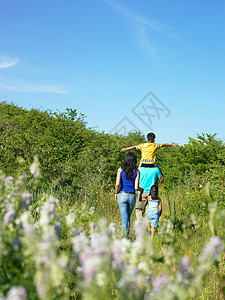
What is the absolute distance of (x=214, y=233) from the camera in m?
1.61

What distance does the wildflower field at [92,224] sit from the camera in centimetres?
127

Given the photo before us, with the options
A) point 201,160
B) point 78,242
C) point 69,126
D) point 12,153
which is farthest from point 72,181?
point 78,242

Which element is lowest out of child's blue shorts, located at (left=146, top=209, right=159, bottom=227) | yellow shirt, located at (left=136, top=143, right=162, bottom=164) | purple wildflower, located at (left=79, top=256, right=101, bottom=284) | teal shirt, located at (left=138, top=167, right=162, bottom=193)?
child's blue shorts, located at (left=146, top=209, right=159, bottom=227)

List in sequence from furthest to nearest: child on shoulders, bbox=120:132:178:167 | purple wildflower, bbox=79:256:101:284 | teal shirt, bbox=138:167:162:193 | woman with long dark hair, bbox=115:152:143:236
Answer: child on shoulders, bbox=120:132:178:167 → teal shirt, bbox=138:167:162:193 → woman with long dark hair, bbox=115:152:143:236 → purple wildflower, bbox=79:256:101:284

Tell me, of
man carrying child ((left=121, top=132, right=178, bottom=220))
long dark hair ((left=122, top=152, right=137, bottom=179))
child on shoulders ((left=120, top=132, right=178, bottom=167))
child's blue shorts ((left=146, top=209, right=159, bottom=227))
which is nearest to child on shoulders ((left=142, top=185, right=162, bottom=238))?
child's blue shorts ((left=146, top=209, right=159, bottom=227))

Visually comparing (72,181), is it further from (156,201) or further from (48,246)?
(48,246)

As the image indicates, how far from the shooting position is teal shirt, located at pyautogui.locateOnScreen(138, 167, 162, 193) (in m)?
6.02

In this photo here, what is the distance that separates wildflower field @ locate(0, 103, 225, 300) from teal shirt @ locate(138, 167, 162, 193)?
0.78 metres

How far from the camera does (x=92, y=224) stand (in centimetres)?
199

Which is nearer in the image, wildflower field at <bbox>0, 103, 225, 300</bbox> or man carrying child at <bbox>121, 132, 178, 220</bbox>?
wildflower field at <bbox>0, 103, 225, 300</bbox>

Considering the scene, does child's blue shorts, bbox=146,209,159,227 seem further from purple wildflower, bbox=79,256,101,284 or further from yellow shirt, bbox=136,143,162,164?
purple wildflower, bbox=79,256,101,284

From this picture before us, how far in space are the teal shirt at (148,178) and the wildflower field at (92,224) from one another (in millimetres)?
777

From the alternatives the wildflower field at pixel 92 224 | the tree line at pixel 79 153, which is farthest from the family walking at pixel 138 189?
the tree line at pixel 79 153

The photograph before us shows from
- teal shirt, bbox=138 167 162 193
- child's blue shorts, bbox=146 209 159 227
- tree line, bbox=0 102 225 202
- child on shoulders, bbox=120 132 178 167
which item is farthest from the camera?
tree line, bbox=0 102 225 202
